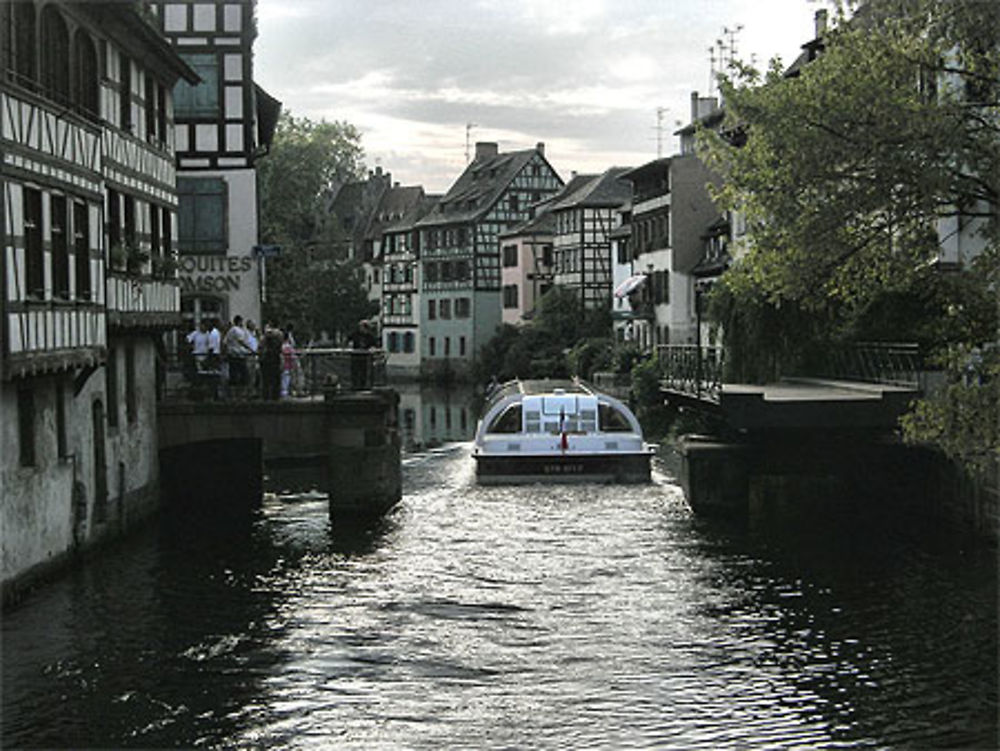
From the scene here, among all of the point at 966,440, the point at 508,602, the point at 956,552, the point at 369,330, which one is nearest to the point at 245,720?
the point at 508,602

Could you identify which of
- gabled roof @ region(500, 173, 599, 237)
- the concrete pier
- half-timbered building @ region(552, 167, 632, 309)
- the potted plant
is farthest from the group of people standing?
gabled roof @ region(500, 173, 599, 237)

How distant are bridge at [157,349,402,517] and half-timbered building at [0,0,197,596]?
874 millimetres

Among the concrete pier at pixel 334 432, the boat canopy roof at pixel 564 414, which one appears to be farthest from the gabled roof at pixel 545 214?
the concrete pier at pixel 334 432

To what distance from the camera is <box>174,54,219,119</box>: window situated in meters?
38.0

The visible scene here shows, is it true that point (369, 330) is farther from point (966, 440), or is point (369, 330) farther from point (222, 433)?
point (966, 440)

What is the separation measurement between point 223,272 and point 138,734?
24.6m

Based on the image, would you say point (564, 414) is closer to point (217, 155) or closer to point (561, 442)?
point (561, 442)

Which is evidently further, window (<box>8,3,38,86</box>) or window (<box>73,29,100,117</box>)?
window (<box>73,29,100,117</box>)

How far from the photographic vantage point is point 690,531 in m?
25.7

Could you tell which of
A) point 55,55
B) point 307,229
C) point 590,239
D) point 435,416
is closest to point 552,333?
point 590,239

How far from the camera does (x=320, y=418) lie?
91.9 ft

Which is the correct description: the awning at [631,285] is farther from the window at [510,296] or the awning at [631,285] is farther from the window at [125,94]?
the window at [125,94]

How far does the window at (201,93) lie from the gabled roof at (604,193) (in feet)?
149

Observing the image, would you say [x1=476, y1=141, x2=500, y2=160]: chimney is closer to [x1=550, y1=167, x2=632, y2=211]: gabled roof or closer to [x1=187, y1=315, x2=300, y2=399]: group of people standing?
[x1=550, y1=167, x2=632, y2=211]: gabled roof
